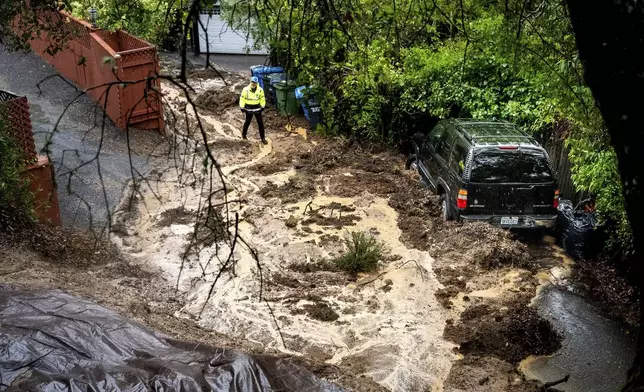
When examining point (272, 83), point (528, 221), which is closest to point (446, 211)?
point (528, 221)

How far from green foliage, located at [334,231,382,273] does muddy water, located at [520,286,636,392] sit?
2449 millimetres

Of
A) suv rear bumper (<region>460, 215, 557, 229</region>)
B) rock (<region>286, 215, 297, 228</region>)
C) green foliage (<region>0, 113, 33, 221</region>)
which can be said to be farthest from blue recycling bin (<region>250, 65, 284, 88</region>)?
green foliage (<region>0, 113, 33, 221</region>)

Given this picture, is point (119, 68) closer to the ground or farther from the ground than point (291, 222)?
farther from the ground

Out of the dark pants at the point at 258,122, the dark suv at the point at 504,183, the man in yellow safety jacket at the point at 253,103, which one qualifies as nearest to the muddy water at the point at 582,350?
the dark suv at the point at 504,183

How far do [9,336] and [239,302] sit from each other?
4306mm

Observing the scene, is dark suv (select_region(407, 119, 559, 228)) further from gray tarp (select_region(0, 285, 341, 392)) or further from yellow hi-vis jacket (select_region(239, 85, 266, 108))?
yellow hi-vis jacket (select_region(239, 85, 266, 108))

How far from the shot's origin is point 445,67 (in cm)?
1428

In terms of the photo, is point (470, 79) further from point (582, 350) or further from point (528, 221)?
point (582, 350)

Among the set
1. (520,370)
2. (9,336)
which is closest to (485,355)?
(520,370)

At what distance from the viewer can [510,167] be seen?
10.6m

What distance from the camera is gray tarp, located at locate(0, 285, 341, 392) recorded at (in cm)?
503

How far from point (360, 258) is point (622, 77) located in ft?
27.3

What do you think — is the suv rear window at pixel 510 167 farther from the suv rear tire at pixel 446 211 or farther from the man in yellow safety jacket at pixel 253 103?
the man in yellow safety jacket at pixel 253 103

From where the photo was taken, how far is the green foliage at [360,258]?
10.4 metres
